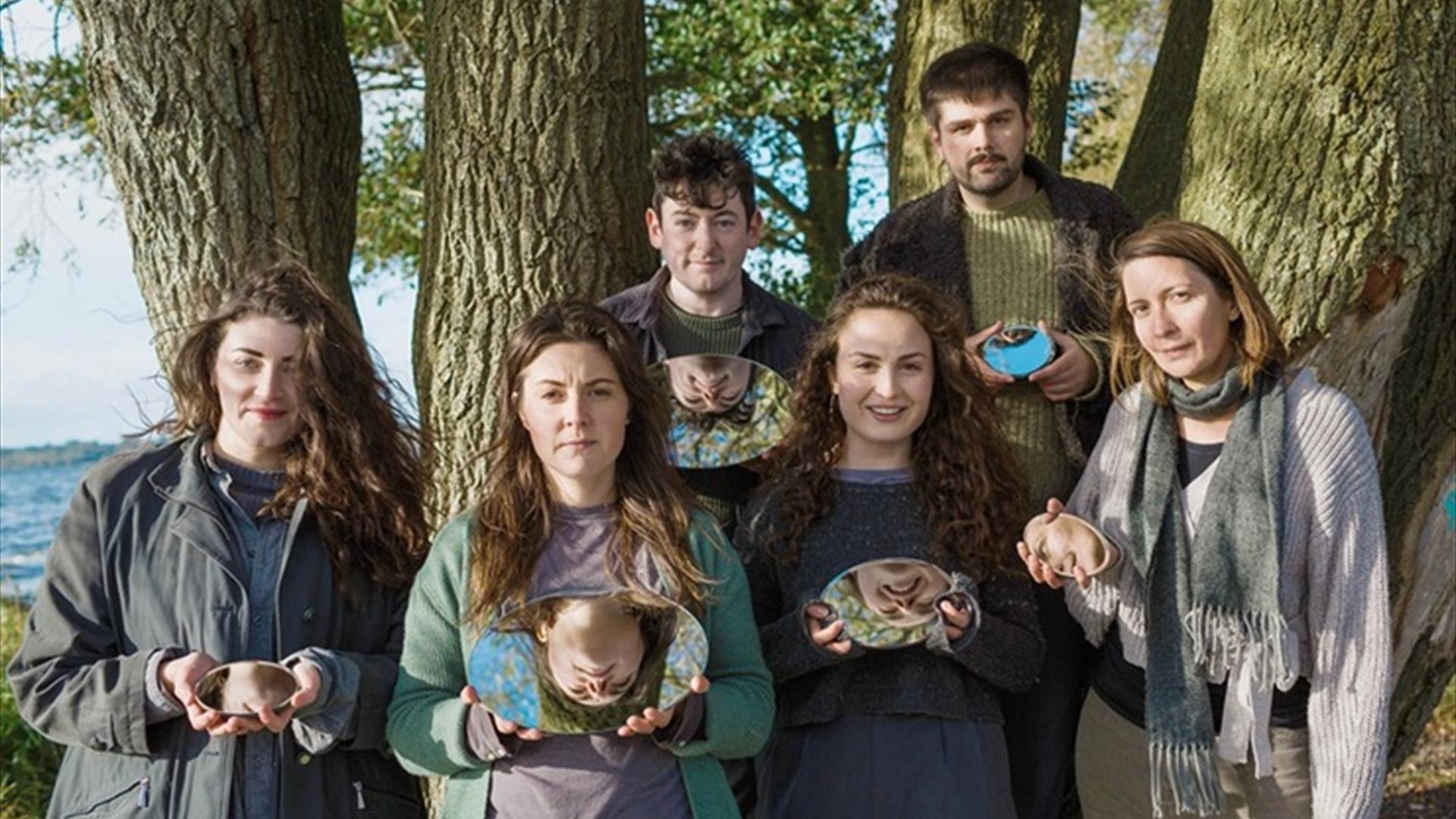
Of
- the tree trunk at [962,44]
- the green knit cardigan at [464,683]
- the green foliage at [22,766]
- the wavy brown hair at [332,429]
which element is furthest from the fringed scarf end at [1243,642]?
the green foliage at [22,766]

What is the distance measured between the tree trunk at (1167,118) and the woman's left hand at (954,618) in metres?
3.17

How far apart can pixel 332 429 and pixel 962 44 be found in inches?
115

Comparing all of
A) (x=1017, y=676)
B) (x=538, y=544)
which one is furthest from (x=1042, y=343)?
(x=538, y=544)

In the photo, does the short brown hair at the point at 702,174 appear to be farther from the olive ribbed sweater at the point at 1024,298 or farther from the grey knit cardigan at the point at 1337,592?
the grey knit cardigan at the point at 1337,592

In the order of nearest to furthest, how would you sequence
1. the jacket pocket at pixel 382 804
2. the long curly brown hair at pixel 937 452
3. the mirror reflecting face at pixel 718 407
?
1. the jacket pocket at pixel 382 804
2. the long curly brown hair at pixel 937 452
3. the mirror reflecting face at pixel 718 407

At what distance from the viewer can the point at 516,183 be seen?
4359 mm

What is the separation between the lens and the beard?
3.78m

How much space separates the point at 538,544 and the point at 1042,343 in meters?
1.24

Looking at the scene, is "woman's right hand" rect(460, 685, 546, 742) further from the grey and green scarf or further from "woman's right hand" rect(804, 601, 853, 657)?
the grey and green scarf

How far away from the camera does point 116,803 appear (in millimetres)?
2895

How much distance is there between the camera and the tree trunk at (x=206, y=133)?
4391mm

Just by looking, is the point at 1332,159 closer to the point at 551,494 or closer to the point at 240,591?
the point at 551,494

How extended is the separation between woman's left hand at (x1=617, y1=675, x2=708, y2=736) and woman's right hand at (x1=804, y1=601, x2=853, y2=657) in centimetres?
34

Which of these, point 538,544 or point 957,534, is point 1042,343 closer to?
point 957,534
